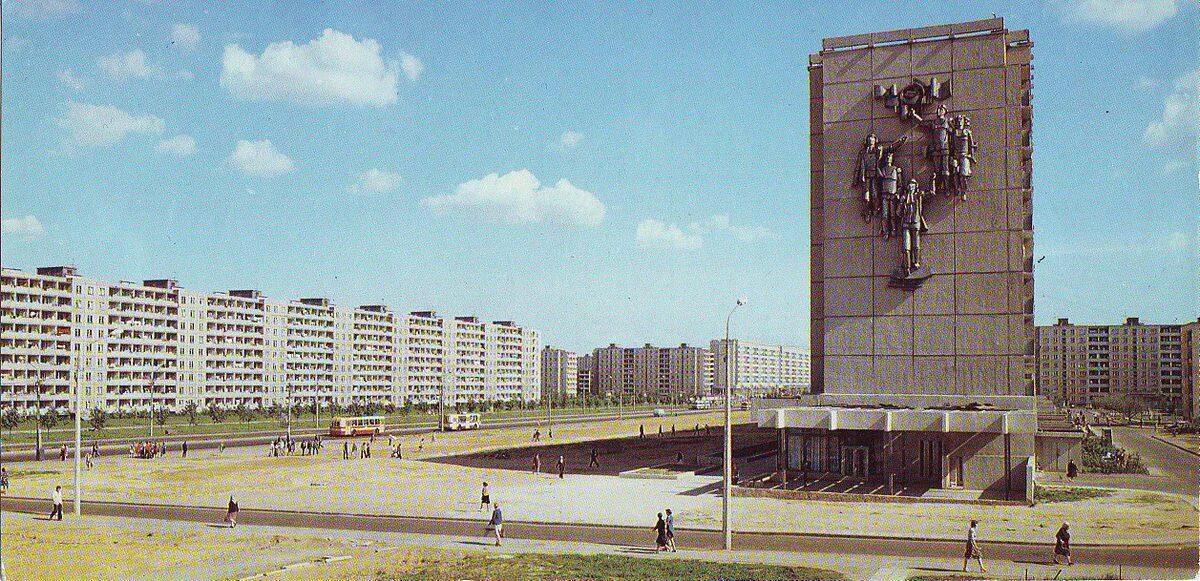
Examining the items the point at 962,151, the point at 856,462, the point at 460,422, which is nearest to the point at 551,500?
the point at 856,462

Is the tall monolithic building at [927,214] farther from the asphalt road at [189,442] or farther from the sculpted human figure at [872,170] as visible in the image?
the asphalt road at [189,442]

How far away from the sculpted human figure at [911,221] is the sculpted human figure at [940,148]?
1284 millimetres

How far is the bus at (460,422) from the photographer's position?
12888 centimetres

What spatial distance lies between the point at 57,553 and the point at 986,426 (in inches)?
1797

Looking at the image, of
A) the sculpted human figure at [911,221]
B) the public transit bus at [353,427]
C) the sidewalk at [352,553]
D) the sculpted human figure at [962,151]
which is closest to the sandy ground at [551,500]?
the sidewalk at [352,553]

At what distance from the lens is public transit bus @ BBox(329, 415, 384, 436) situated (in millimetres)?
112812

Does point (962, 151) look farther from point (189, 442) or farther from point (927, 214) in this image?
point (189, 442)

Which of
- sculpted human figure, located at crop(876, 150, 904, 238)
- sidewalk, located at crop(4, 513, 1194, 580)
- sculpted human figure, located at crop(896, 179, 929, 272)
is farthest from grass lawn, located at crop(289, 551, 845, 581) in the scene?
sculpted human figure, located at crop(876, 150, 904, 238)

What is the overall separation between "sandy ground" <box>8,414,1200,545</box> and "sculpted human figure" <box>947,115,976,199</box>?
20.6m

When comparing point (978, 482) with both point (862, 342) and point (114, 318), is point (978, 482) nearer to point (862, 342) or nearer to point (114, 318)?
point (862, 342)

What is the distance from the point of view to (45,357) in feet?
440

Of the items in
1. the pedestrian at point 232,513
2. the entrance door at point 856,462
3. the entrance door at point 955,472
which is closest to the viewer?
the pedestrian at point 232,513

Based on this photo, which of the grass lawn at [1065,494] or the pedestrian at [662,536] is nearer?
the pedestrian at [662,536]

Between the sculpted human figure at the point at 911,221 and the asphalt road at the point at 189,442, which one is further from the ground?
the sculpted human figure at the point at 911,221
